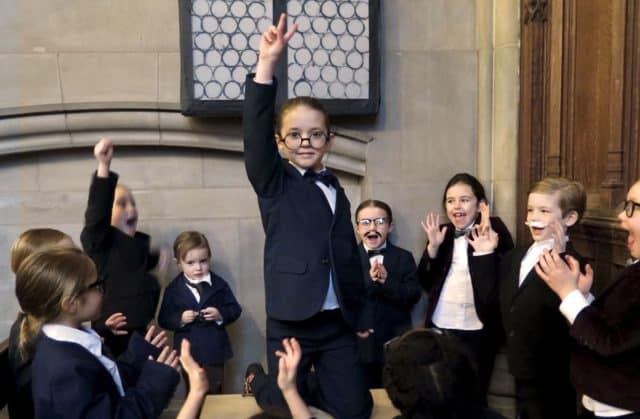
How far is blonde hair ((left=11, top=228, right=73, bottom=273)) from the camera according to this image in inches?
82.7

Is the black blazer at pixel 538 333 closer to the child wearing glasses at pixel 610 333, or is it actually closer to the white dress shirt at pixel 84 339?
the child wearing glasses at pixel 610 333

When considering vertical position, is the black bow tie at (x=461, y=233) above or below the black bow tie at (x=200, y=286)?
above

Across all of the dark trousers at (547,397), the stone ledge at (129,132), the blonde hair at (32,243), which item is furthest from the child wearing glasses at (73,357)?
the stone ledge at (129,132)

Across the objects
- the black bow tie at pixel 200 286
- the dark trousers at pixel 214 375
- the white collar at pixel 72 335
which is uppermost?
the white collar at pixel 72 335

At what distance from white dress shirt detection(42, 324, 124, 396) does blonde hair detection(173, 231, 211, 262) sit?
1329 mm

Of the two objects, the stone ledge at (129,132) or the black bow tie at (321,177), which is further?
A: the stone ledge at (129,132)

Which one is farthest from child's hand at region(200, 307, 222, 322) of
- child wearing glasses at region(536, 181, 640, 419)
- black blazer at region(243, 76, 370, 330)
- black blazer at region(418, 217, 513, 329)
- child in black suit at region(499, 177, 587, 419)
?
child wearing glasses at region(536, 181, 640, 419)

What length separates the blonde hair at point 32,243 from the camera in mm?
2100

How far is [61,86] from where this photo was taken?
308 cm

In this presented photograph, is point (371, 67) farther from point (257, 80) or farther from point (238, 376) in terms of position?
point (238, 376)

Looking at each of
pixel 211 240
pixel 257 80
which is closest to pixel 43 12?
pixel 211 240

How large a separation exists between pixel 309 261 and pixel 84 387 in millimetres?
666

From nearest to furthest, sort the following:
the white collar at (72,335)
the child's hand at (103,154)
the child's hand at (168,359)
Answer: the white collar at (72,335) → the child's hand at (168,359) → the child's hand at (103,154)

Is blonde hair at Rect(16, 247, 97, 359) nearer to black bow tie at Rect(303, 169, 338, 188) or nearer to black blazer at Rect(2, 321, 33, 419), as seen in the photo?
black blazer at Rect(2, 321, 33, 419)
